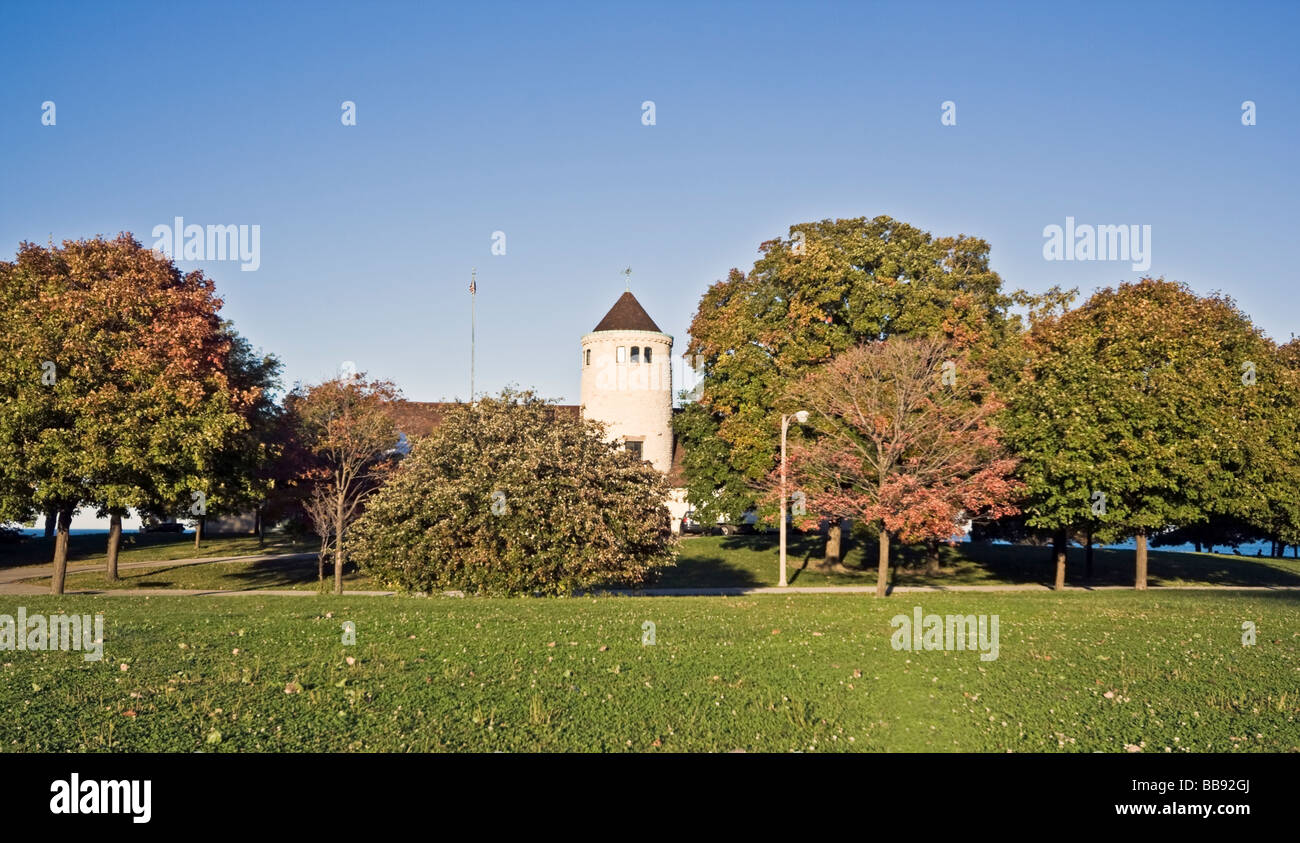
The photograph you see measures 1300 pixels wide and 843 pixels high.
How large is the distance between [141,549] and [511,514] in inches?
1486

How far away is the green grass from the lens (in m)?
39.6

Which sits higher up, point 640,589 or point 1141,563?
point 1141,563

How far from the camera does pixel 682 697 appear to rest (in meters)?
9.55

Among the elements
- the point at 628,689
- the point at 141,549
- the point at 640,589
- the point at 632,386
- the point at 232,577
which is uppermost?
the point at 632,386

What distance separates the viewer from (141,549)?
2020 inches

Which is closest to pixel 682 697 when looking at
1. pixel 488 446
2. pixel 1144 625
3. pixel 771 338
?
pixel 1144 625

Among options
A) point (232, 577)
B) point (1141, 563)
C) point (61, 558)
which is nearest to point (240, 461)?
point (61, 558)

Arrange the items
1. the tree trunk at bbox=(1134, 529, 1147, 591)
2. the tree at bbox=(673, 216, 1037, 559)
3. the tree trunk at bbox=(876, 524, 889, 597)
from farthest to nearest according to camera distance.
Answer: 1. the tree at bbox=(673, 216, 1037, 559)
2. the tree trunk at bbox=(1134, 529, 1147, 591)
3. the tree trunk at bbox=(876, 524, 889, 597)

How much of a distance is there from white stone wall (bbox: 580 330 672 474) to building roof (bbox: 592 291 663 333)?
0.44 m

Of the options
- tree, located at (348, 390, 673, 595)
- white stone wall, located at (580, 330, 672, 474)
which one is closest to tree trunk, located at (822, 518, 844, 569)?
tree, located at (348, 390, 673, 595)

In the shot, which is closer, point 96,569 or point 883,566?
point 883,566

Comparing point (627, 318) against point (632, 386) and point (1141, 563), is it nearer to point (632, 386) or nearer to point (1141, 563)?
point (632, 386)

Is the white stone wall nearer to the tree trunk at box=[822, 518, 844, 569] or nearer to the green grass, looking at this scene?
the green grass
